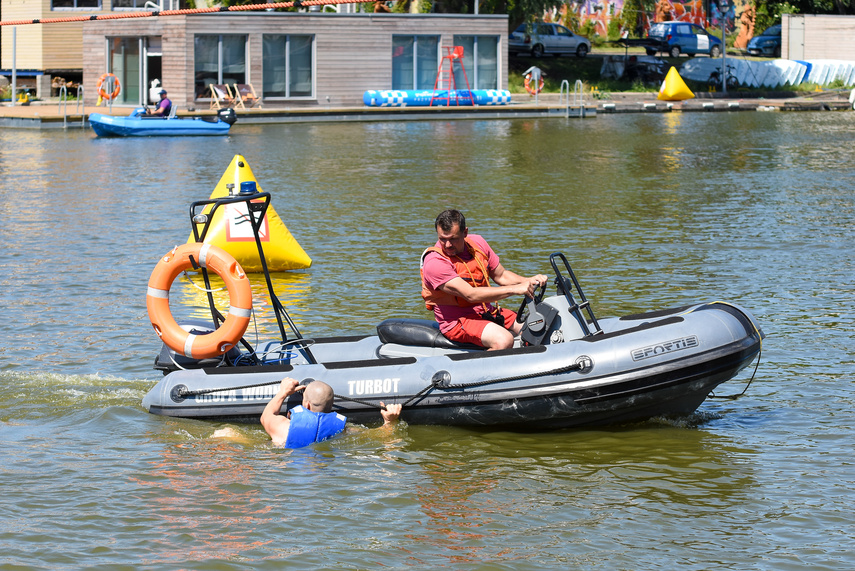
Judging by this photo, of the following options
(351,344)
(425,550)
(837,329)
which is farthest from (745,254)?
(425,550)

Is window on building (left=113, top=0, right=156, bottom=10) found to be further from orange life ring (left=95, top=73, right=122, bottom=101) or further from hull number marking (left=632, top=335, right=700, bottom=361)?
hull number marking (left=632, top=335, right=700, bottom=361)

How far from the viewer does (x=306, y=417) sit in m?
7.33

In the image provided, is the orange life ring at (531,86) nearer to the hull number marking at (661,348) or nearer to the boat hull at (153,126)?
the boat hull at (153,126)

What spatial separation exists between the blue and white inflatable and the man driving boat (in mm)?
30310

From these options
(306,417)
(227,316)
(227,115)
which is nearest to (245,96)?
(227,115)

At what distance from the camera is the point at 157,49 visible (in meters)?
36.5

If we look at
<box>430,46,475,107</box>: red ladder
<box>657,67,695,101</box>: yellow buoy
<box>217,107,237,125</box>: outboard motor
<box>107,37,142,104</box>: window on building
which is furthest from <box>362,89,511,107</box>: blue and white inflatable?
<box>217,107,237,125</box>: outboard motor

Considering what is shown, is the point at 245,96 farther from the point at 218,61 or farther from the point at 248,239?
the point at 248,239

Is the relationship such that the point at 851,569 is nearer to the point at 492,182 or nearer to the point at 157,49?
the point at 492,182

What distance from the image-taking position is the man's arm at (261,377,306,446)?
7.39 meters

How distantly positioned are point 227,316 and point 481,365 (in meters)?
1.86

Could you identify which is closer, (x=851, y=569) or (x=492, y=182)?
(x=851, y=569)

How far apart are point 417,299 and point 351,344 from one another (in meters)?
3.15

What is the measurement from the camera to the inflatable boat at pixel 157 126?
96.1 feet
